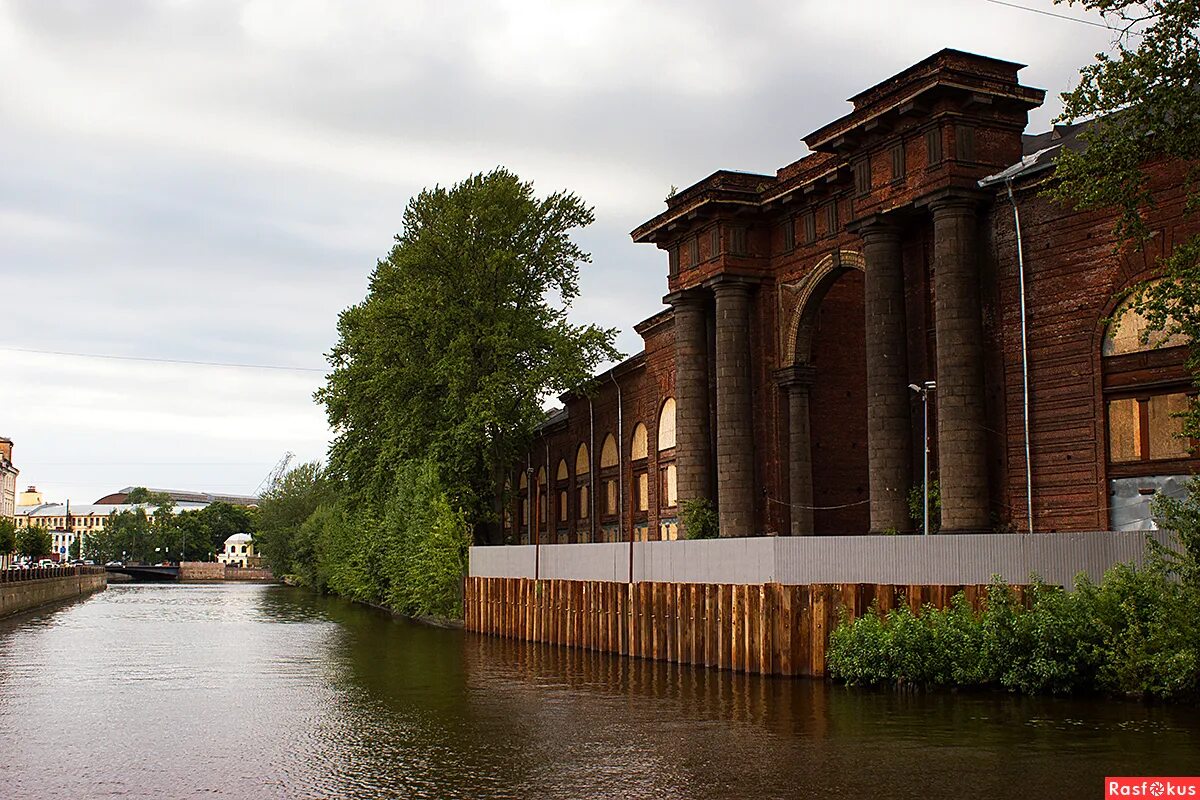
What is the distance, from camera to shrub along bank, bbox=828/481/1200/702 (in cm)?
2036

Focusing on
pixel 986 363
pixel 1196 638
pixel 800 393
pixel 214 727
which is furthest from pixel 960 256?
pixel 214 727

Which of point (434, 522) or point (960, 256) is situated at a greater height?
point (960, 256)

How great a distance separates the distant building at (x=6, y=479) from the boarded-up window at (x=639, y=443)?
121 meters

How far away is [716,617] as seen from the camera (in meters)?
27.4

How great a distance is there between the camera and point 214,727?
1945 cm

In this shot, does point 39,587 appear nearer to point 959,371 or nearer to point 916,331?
point 916,331

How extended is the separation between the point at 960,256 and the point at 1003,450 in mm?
4813

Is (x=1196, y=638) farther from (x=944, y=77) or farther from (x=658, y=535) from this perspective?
(x=658, y=535)

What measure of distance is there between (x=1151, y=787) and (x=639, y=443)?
4161 cm

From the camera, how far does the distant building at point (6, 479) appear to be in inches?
6088

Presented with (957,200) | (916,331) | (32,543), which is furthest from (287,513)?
(957,200)

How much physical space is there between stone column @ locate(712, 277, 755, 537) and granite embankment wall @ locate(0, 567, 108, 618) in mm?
34832

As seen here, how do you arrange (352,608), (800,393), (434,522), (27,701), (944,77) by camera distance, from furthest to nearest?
(352,608) → (434,522) → (800,393) → (944,77) → (27,701)

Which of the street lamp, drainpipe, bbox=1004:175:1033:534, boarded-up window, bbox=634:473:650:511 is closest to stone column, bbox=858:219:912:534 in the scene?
the street lamp
